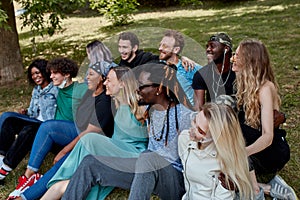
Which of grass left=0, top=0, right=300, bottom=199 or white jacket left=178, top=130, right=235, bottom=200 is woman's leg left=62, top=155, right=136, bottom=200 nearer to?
grass left=0, top=0, right=300, bottom=199

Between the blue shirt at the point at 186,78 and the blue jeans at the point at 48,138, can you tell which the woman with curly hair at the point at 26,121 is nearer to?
the blue jeans at the point at 48,138

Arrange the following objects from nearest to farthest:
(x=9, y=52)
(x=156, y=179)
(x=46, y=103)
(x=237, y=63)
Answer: (x=156, y=179) < (x=237, y=63) < (x=46, y=103) < (x=9, y=52)

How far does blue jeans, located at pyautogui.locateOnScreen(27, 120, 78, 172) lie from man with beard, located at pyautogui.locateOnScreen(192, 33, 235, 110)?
40.2 inches

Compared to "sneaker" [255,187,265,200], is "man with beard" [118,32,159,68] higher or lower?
higher

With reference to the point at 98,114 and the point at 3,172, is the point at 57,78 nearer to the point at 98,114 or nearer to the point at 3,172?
the point at 98,114

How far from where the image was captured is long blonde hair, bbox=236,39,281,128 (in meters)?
2.61

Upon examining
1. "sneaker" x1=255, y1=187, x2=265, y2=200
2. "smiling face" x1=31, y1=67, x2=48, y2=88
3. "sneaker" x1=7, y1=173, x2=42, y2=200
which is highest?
"smiling face" x1=31, y1=67, x2=48, y2=88

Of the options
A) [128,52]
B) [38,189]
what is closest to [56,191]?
[38,189]

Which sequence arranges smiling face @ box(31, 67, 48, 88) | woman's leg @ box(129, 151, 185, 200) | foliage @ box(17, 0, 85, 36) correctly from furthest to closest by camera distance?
1. foliage @ box(17, 0, 85, 36)
2. smiling face @ box(31, 67, 48, 88)
3. woman's leg @ box(129, 151, 185, 200)

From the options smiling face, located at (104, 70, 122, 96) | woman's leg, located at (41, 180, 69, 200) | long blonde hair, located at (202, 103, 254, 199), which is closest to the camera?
long blonde hair, located at (202, 103, 254, 199)

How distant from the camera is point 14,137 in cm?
342

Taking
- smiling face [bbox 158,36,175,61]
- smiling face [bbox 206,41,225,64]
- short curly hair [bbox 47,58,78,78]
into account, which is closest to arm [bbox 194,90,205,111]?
smiling face [bbox 206,41,225,64]

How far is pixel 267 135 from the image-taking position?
8.25ft

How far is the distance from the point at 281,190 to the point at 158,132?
0.89 m
